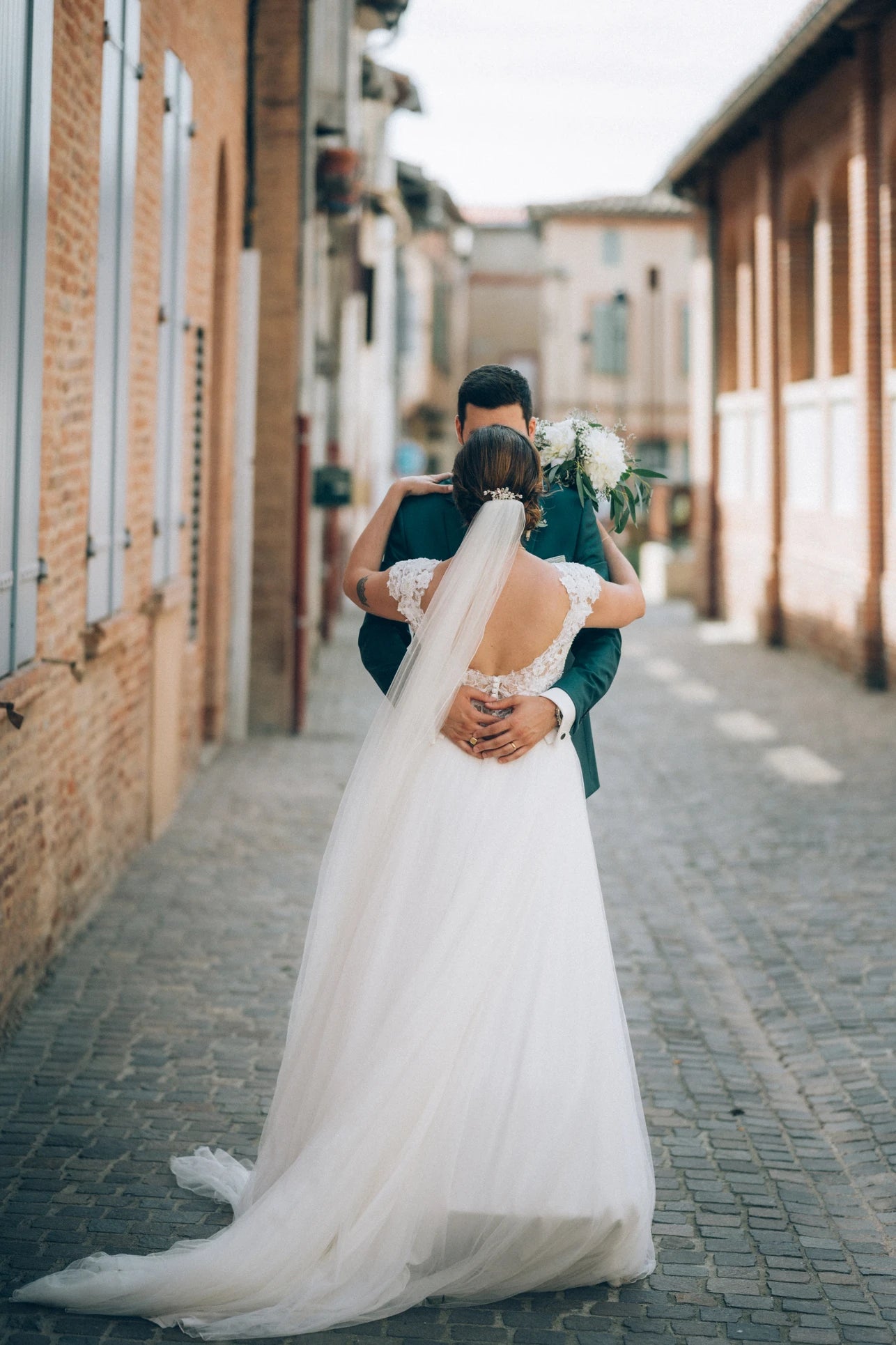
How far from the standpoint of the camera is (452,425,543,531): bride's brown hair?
399 cm

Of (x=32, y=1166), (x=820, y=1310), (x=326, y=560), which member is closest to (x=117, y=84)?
(x=32, y=1166)

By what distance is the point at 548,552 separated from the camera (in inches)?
171

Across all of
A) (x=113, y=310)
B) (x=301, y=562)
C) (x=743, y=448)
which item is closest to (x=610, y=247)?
(x=743, y=448)

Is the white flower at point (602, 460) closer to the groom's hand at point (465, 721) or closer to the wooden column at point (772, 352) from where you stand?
the groom's hand at point (465, 721)

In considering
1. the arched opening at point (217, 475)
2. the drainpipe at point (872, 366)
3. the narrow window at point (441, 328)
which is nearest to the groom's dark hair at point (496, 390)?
the arched opening at point (217, 475)

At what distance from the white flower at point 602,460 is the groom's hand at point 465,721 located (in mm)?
724

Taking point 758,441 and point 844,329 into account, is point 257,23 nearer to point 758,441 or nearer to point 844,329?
point 844,329

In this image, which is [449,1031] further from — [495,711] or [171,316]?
[171,316]

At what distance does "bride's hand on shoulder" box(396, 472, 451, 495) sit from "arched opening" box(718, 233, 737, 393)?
20.4m

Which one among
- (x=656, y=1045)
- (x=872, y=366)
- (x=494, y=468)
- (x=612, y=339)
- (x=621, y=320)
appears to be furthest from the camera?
(x=612, y=339)

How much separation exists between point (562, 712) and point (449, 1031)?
32.4 inches

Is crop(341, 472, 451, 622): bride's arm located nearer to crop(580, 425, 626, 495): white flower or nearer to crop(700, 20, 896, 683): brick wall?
crop(580, 425, 626, 495): white flower

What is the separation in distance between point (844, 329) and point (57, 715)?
13.9m

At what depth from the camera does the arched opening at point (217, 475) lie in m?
12.1
